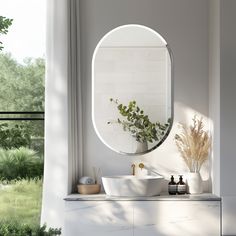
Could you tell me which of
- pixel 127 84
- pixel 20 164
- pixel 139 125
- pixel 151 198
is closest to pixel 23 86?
pixel 20 164

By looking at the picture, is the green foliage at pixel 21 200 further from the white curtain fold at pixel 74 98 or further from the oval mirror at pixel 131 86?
the oval mirror at pixel 131 86

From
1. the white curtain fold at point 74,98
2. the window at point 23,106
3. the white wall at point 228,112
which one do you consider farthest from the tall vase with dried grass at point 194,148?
the window at point 23,106

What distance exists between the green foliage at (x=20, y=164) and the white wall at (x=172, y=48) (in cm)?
53

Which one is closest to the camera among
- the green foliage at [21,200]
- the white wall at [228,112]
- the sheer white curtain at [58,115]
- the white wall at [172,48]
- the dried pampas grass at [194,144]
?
the white wall at [228,112]

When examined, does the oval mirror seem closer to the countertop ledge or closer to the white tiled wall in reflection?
the white tiled wall in reflection

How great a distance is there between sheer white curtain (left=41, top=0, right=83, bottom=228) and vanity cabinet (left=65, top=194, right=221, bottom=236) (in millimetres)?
261

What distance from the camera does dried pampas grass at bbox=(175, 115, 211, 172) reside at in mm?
5891

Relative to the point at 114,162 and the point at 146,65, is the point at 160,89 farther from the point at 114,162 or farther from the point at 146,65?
the point at 114,162

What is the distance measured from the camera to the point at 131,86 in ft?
19.8

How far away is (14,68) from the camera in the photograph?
622 cm

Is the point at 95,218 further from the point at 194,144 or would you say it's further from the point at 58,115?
the point at 194,144

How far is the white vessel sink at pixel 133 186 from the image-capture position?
5.62 m

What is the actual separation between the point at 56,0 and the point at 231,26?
1.74m

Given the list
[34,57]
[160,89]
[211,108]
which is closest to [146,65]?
[160,89]
